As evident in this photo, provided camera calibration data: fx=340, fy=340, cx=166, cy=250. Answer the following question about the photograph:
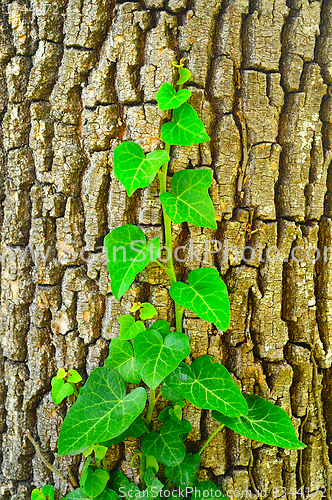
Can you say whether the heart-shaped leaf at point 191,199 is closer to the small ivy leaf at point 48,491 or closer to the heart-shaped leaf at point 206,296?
the heart-shaped leaf at point 206,296

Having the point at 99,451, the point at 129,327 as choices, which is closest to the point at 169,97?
the point at 129,327

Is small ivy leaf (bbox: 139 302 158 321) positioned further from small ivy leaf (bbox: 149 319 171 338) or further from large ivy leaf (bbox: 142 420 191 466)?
large ivy leaf (bbox: 142 420 191 466)

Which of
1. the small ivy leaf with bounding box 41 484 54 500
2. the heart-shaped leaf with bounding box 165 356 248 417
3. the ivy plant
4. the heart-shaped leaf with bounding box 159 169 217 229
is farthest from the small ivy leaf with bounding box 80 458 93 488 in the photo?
the heart-shaped leaf with bounding box 159 169 217 229

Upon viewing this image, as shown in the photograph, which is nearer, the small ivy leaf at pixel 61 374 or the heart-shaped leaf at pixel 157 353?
the heart-shaped leaf at pixel 157 353

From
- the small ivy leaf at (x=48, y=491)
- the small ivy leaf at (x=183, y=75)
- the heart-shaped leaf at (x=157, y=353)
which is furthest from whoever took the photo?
the small ivy leaf at (x=48, y=491)

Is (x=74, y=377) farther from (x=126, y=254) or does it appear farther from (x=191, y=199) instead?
(x=191, y=199)

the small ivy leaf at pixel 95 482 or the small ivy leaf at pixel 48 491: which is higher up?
the small ivy leaf at pixel 95 482

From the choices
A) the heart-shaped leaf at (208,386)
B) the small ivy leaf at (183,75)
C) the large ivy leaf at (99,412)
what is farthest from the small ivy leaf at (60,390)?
the small ivy leaf at (183,75)
